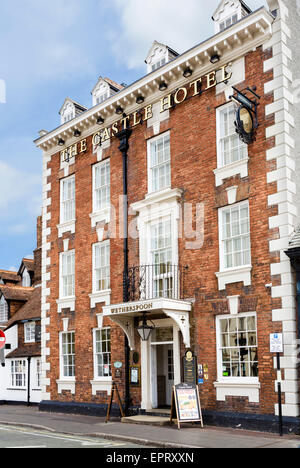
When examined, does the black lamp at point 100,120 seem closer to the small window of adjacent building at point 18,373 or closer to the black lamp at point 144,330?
the black lamp at point 144,330

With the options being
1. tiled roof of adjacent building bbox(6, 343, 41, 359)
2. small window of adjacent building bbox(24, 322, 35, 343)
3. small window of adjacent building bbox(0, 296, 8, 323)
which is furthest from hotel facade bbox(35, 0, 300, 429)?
small window of adjacent building bbox(0, 296, 8, 323)

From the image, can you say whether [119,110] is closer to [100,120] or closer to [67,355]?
[100,120]

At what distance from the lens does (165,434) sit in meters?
14.3

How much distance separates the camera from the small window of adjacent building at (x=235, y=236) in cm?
1611

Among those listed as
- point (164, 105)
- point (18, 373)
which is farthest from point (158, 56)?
point (18, 373)

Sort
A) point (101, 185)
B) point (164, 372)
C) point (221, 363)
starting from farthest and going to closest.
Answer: point (101, 185), point (164, 372), point (221, 363)

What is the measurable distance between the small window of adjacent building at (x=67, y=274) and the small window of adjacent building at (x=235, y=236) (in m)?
7.76

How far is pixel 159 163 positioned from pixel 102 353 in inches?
281

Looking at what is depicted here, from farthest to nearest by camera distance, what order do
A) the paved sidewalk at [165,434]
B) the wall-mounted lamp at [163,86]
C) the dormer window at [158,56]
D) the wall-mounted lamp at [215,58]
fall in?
the dormer window at [158,56] < the wall-mounted lamp at [163,86] < the wall-mounted lamp at [215,58] < the paved sidewalk at [165,434]

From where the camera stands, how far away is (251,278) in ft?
51.3

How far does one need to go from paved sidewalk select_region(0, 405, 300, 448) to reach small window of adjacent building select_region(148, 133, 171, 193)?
772 cm

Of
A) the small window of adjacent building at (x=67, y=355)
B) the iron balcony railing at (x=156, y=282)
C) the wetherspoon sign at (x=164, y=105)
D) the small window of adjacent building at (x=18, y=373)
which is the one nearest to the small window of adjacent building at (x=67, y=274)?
the small window of adjacent building at (x=67, y=355)

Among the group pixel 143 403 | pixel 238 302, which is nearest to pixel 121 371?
pixel 143 403

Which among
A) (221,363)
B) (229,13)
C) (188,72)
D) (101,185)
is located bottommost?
(221,363)
